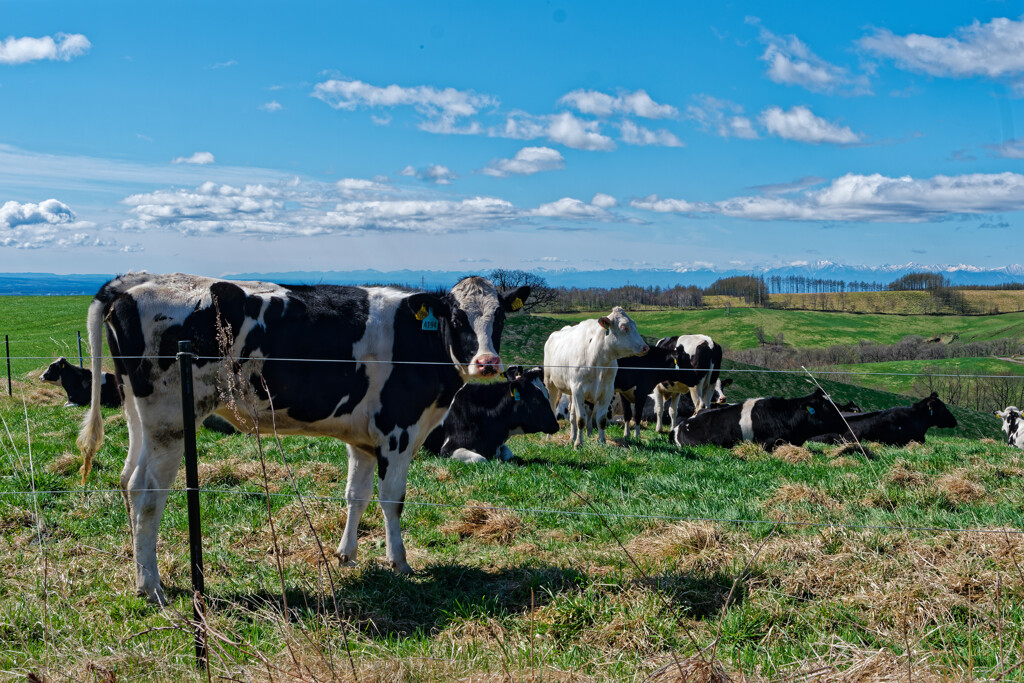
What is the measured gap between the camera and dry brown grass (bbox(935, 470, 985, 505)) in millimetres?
7855

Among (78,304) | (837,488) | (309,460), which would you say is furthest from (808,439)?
(78,304)

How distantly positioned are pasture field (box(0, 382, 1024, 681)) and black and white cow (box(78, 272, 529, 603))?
1.70 ft

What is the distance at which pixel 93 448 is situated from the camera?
570 centimetres

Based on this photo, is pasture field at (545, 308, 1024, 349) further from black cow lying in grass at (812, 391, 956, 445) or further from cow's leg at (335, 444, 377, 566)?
cow's leg at (335, 444, 377, 566)

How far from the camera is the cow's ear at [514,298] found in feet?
22.7

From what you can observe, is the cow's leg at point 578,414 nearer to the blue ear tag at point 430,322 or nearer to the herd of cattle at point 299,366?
the herd of cattle at point 299,366

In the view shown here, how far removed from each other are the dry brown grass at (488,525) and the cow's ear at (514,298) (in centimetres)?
193

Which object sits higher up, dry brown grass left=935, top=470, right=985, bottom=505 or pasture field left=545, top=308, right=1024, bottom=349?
dry brown grass left=935, top=470, right=985, bottom=505

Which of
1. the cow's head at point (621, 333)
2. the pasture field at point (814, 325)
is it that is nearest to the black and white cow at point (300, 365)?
the cow's head at point (621, 333)

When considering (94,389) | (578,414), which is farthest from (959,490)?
(94,389)

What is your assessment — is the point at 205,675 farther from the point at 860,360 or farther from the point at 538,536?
the point at 860,360

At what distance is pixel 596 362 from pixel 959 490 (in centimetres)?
856

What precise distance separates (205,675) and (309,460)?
6.41m

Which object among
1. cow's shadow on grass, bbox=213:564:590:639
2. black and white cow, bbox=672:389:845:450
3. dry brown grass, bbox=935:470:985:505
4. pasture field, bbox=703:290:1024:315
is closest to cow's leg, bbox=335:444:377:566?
cow's shadow on grass, bbox=213:564:590:639
